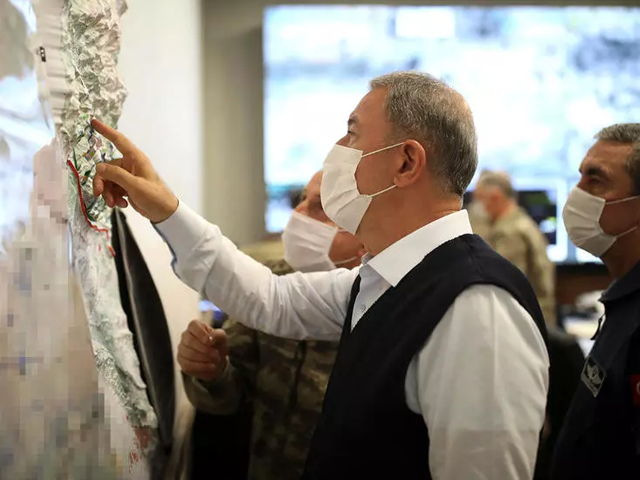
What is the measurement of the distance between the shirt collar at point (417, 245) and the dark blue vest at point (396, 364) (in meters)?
0.02

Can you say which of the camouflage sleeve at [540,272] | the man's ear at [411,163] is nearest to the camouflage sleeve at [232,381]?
the man's ear at [411,163]

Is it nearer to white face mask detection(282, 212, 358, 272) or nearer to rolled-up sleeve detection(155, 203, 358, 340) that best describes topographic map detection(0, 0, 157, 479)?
rolled-up sleeve detection(155, 203, 358, 340)

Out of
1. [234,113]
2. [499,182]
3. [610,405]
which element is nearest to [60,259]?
[610,405]

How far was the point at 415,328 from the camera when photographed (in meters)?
0.91

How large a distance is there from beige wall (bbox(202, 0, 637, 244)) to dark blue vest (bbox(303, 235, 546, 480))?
3306 millimetres

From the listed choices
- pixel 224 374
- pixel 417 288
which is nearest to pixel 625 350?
pixel 417 288

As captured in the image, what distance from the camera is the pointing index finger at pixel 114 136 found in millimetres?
958

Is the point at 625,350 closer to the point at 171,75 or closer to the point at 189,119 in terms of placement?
the point at 171,75

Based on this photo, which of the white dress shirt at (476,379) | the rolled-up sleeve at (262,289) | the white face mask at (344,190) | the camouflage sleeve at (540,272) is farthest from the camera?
the camouflage sleeve at (540,272)

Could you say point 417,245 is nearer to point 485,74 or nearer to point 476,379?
point 476,379

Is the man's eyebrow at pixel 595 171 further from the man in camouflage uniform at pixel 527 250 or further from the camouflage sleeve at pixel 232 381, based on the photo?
the man in camouflage uniform at pixel 527 250

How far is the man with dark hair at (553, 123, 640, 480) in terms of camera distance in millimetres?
1276

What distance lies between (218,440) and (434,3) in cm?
355

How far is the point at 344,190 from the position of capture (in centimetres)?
109
